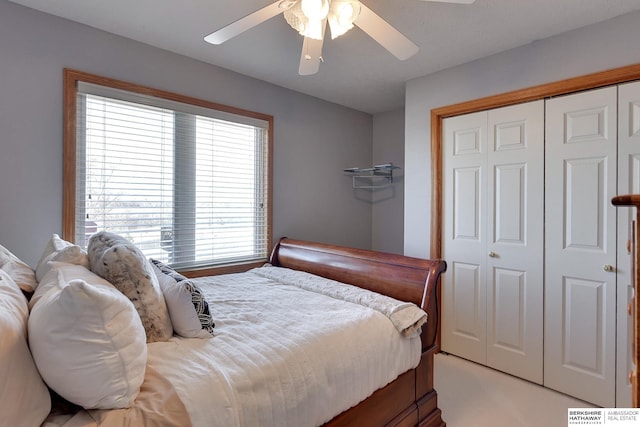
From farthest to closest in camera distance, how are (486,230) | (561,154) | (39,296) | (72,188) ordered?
(486,230) → (561,154) → (72,188) → (39,296)

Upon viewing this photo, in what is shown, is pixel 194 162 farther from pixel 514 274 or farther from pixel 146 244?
pixel 514 274

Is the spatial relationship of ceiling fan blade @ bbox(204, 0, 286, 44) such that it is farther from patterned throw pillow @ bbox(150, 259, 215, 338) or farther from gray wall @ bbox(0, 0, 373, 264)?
patterned throw pillow @ bbox(150, 259, 215, 338)

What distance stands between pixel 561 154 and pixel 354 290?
5.56 ft

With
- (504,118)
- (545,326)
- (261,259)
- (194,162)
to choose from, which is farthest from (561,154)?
(194,162)

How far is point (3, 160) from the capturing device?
1851 millimetres

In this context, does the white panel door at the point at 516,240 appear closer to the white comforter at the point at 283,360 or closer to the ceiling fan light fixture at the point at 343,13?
the white comforter at the point at 283,360

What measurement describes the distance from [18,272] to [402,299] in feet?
6.02

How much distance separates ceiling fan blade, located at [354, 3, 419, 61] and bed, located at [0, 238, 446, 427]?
3.67ft

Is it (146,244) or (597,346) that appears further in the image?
(146,244)

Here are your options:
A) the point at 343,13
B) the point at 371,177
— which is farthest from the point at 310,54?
the point at 371,177

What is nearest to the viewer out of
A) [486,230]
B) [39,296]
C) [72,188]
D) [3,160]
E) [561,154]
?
[39,296]

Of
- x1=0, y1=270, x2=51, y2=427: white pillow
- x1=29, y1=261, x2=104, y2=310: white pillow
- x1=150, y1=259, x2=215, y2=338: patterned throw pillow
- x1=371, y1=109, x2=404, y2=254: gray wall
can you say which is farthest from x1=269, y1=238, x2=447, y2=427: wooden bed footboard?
x1=371, y1=109, x2=404, y2=254: gray wall

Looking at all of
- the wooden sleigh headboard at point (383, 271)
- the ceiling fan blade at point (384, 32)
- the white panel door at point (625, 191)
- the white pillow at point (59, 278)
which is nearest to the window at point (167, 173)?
the wooden sleigh headboard at point (383, 271)

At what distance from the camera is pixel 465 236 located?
2.69 m
